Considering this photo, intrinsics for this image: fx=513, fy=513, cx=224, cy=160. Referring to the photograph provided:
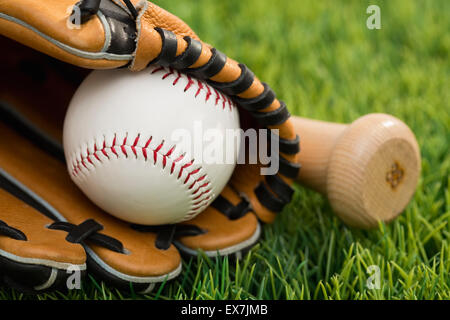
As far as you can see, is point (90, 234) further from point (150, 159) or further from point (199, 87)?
point (199, 87)

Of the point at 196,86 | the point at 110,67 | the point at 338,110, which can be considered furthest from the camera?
the point at 338,110

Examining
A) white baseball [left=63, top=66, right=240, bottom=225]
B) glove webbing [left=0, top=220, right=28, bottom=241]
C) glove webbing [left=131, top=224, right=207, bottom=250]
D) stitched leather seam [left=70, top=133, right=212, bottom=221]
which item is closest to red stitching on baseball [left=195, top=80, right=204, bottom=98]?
white baseball [left=63, top=66, right=240, bottom=225]

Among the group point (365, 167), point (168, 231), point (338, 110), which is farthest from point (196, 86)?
point (338, 110)

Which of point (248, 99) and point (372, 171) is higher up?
point (248, 99)

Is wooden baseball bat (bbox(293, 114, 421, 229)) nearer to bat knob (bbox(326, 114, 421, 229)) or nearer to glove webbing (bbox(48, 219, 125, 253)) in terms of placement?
bat knob (bbox(326, 114, 421, 229))

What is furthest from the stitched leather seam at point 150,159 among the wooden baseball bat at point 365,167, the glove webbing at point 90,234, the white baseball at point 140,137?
the wooden baseball bat at point 365,167
